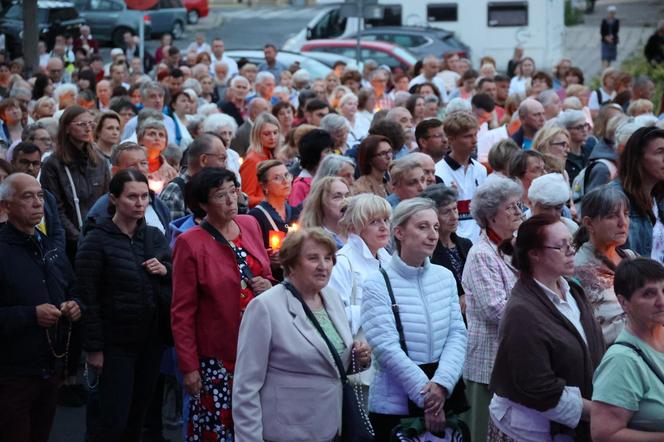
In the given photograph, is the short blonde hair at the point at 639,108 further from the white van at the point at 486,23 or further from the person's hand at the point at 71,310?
the white van at the point at 486,23

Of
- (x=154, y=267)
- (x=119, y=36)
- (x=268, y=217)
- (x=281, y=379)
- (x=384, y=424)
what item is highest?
(x=119, y=36)

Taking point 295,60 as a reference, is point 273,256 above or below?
below

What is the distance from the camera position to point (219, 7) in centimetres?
5397

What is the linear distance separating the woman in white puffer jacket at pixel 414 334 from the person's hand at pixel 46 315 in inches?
74.5

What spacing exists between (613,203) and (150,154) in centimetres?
509

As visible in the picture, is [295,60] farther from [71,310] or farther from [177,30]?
[71,310]

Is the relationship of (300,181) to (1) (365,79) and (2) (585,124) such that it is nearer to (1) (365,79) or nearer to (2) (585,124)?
(2) (585,124)

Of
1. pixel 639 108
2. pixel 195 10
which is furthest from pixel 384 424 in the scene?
pixel 195 10

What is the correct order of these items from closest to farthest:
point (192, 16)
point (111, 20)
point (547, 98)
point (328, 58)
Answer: point (547, 98) → point (328, 58) → point (111, 20) → point (192, 16)

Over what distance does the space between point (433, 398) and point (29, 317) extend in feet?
7.98

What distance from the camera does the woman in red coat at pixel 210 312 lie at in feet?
23.8

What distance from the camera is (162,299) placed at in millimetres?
7914

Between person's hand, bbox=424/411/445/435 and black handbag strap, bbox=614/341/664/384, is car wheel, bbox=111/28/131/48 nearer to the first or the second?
person's hand, bbox=424/411/445/435

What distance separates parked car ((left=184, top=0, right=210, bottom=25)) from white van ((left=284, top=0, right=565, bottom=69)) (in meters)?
10.6
